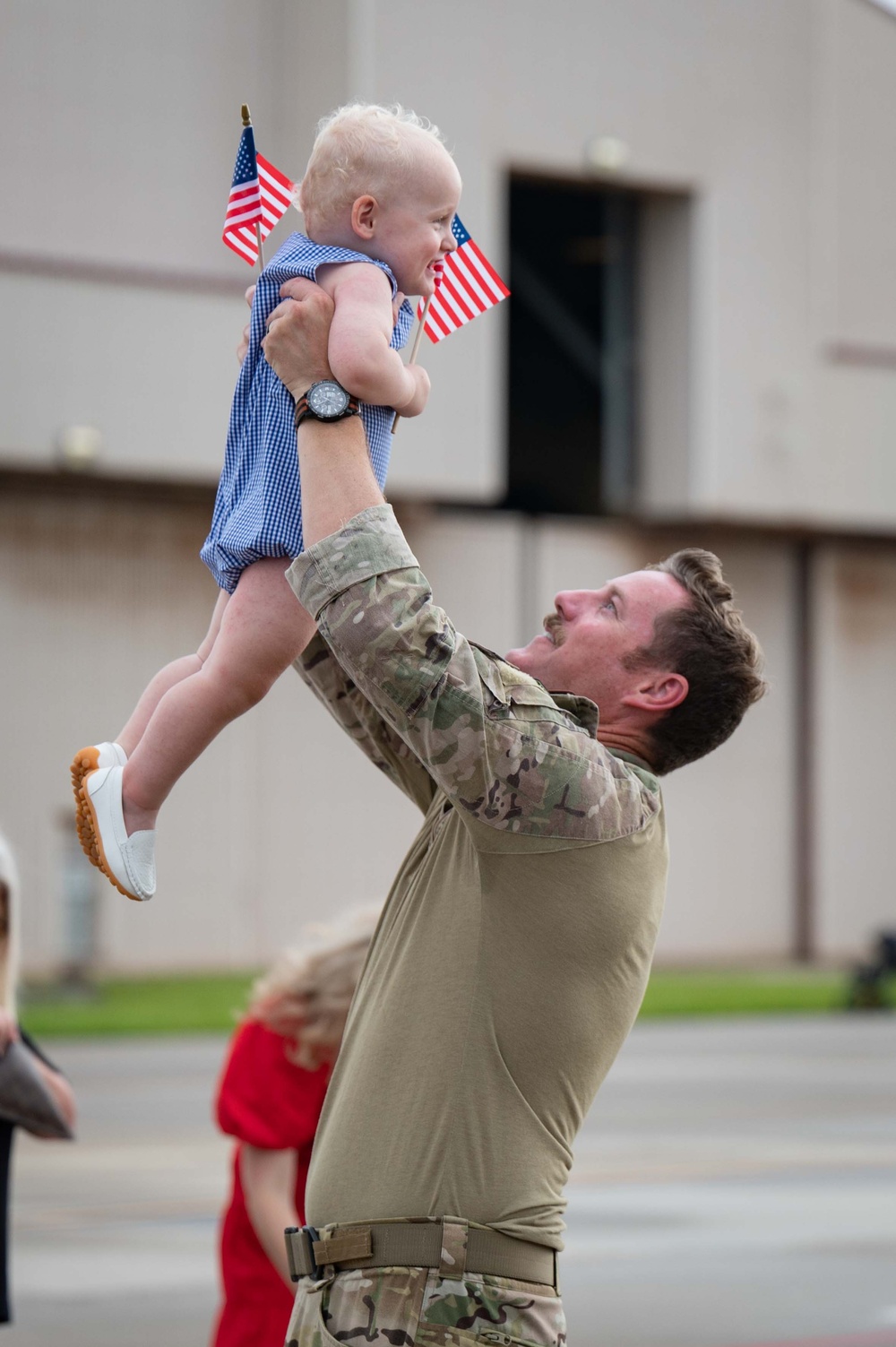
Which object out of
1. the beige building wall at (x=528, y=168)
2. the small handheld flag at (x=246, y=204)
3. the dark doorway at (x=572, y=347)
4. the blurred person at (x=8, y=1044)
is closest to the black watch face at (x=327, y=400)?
the small handheld flag at (x=246, y=204)

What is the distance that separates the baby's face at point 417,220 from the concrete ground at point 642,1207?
226 inches

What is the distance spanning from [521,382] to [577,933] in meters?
28.2

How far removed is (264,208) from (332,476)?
705 millimetres

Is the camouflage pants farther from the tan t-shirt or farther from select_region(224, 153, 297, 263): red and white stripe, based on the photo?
select_region(224, 153, 297, 263): red and white stripe

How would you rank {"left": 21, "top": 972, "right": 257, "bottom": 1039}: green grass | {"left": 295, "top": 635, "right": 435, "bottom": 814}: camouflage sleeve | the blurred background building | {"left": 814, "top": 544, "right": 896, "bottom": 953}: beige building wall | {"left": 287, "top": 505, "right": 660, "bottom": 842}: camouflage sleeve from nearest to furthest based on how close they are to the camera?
{"left": 287, "top": 505, "right": 660, "bottom": 842}: camouflage sleeve → {"left": 295, "top": 635, "right": 435, "bottom": 814}: camouflage sleeve → {"left": 21, "top": 972, "right": 257, "bottom": 1039}: green grass → the blurred background building → {"left": 814, "top": 544, "right": 896, "bottom": 953}: beige building wall

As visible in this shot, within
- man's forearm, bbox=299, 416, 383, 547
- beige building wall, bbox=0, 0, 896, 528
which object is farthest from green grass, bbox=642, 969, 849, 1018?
man's forearm, bbox=299, 416, 383, 547

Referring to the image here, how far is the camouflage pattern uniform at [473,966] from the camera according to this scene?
8.70ft

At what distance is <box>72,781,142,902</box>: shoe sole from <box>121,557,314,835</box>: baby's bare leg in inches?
2.0

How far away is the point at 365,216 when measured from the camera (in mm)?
2980

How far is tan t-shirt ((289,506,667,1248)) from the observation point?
266 centimetres

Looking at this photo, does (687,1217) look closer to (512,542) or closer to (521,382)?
(512,542)

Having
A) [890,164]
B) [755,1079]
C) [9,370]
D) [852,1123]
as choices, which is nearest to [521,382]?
[890,164]

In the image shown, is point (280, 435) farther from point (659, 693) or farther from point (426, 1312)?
point (426, 1312)

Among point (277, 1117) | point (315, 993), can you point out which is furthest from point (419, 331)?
point (277, 1117)
